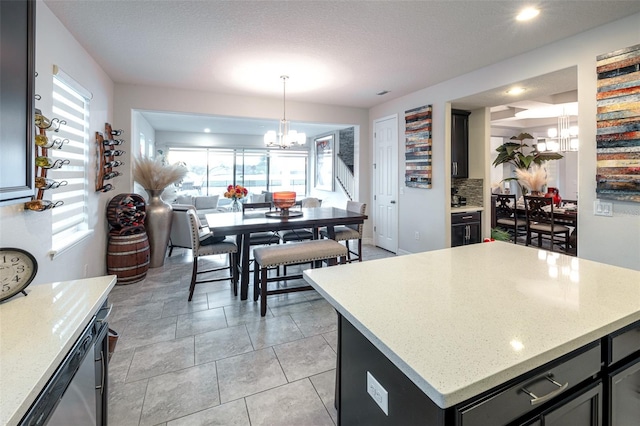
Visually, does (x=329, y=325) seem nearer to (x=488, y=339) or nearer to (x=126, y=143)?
(x=488, y=339)

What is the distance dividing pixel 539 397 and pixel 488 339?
195mm

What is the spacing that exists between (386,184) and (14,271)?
5.03 metres

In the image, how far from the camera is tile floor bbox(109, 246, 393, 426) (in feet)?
5.69

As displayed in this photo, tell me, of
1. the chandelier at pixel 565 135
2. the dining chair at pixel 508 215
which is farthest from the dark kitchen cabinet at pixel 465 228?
the chandelier at pixel 565 135

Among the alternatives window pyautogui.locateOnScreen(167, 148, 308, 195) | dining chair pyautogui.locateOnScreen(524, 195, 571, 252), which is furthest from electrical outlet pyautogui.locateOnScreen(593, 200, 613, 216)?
window pyautogui.locateOnScreen(167, 148, 308, 195)

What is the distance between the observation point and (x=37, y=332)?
0.98m

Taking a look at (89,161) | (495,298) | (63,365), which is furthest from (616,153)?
(89,161)

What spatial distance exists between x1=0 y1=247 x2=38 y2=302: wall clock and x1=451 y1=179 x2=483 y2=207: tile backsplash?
5.19 meters

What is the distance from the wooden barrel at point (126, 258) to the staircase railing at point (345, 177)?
4.61 m

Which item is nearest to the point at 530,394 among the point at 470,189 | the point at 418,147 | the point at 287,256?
the point at 287,256

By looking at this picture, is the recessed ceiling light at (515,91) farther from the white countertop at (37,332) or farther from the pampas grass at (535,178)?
the white countertop at (37,332)

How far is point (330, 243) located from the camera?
130 inches

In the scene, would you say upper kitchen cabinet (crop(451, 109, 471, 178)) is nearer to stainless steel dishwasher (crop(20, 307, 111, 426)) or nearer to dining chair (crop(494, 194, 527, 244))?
dining chair (crop(494, 194, 527, 244))

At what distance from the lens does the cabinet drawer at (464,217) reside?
4468mm
